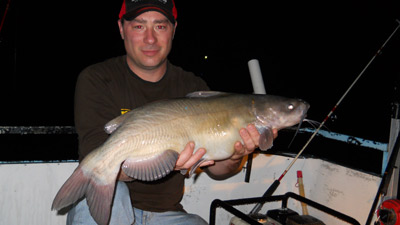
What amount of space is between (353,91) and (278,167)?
42.4m

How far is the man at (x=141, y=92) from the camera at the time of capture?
2.01 metres

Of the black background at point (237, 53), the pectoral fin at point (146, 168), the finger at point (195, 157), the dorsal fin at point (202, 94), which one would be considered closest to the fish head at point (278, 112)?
the dorsal fin at point (202, 94)

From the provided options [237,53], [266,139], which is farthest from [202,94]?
[237,53]

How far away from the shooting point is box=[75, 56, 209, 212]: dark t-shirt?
2006 millimetres

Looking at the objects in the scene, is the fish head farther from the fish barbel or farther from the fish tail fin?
the fish tail fin

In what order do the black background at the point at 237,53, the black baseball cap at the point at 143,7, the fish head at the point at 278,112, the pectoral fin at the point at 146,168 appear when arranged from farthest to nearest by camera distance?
the black background at the point at 237,53, the black baseball cap at the point at 143,7, the fish head at the point at 278,112, the pectoral fin at the point at 146,168

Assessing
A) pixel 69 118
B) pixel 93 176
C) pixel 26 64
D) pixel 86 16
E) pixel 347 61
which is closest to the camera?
pixel 93 176

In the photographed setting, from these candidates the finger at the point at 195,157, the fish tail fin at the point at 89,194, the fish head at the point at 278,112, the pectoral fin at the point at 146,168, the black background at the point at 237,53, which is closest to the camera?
the fish tail fin at the point at 89,194

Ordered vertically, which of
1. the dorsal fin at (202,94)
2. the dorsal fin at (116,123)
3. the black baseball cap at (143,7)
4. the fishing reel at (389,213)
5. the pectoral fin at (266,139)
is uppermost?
the black baseball cap at (143,7)

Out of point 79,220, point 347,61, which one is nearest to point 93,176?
point 79,220

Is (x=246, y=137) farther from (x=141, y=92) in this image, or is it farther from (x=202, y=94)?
(x=141, y=92)

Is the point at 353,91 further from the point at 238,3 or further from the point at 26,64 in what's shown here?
the point at 26,64

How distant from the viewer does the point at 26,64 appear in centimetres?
3928

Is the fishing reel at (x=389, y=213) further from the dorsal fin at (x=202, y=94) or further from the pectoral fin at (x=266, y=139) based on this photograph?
the dorsal fin at (x=202, y=94)
